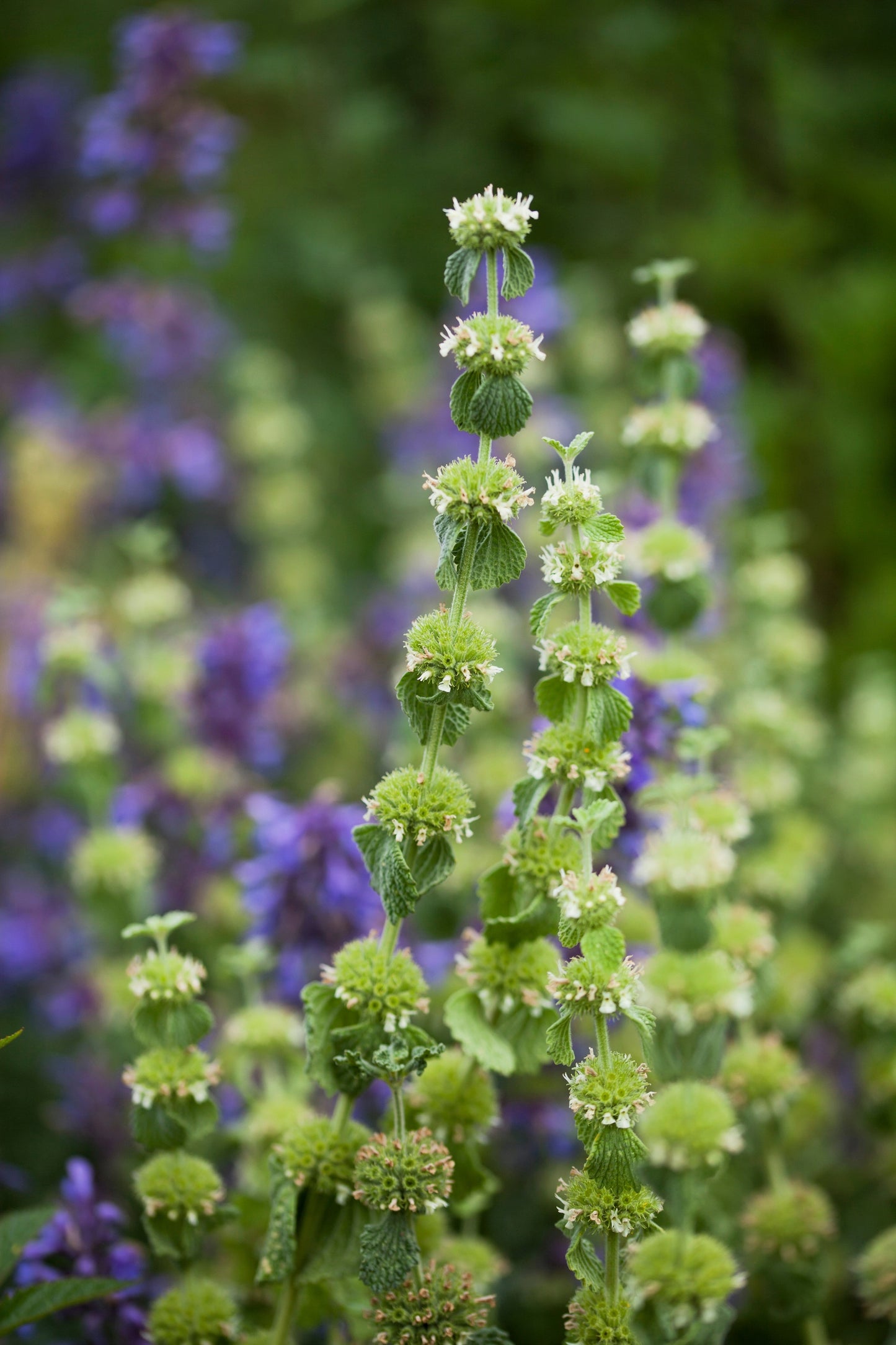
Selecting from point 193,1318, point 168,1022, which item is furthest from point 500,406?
point 193,1318

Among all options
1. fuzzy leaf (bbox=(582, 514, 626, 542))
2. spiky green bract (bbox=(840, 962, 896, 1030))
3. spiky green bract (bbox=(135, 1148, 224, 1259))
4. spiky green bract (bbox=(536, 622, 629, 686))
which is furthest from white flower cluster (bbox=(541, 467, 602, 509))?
spiky green bract (bbox=(840, 962, 896, 1030))

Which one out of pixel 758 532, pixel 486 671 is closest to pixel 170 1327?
pixel 486 671

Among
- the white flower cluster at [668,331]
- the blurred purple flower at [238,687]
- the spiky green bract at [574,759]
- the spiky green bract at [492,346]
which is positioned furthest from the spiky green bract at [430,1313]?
the blurred purple flower at [238,687]

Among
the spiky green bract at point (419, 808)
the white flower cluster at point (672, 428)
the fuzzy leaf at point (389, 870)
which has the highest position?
the white flower cluster at point (672, 428)

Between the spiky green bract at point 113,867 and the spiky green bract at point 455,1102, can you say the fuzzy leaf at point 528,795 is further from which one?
the spiky green bract at point 113,867

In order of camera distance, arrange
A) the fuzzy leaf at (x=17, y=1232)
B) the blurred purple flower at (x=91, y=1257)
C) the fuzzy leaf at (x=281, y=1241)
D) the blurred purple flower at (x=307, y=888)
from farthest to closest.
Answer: the blurred purple flower at (x=307, y=888), the blurred purple flower at (x=91, y=1257), the fuzzy leaf at (x=17, y=1232), the fuzzy leaf at (x=281, y=1241)

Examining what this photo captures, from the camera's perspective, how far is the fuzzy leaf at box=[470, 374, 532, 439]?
1.04m

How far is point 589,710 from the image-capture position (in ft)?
3.61

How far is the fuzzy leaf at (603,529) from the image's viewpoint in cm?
106

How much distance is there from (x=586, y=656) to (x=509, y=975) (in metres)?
0.32

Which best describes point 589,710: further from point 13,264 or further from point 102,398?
point 13,264

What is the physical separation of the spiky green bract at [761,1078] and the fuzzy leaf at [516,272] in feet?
2.75

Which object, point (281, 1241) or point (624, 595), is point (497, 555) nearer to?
point (624, 595)

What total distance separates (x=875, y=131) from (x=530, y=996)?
3.99 meters
